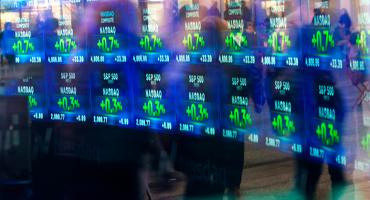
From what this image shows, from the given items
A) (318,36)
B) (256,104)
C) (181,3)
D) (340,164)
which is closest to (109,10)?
(181,3)

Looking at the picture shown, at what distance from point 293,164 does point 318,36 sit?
42 centimetres

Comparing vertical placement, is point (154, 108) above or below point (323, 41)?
below

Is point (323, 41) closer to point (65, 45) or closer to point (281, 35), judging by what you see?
point (281, 35)

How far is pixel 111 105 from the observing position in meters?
2.88

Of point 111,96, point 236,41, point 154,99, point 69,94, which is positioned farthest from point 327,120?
point 69,94

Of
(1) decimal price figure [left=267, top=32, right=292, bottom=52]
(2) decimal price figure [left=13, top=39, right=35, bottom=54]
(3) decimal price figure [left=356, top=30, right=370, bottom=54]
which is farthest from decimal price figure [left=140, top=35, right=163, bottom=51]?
(3) decimal price figure [left=356, top=30, right=370, bottom=54]

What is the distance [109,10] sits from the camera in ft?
9.28

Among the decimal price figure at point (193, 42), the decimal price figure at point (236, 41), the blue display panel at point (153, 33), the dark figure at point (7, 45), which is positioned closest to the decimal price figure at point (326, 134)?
the decimal price figure at point (236, 41)

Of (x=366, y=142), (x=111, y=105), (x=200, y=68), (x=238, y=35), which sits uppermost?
(x=238, y=35)

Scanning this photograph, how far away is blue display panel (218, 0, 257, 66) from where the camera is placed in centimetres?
238

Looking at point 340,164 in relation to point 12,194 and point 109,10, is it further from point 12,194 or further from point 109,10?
point 12,194

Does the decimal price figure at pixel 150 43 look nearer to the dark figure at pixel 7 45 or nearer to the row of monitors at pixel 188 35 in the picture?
the row of monitors at pixel 188 35

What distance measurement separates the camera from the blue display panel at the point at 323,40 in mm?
2139

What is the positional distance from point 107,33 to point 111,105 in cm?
28
